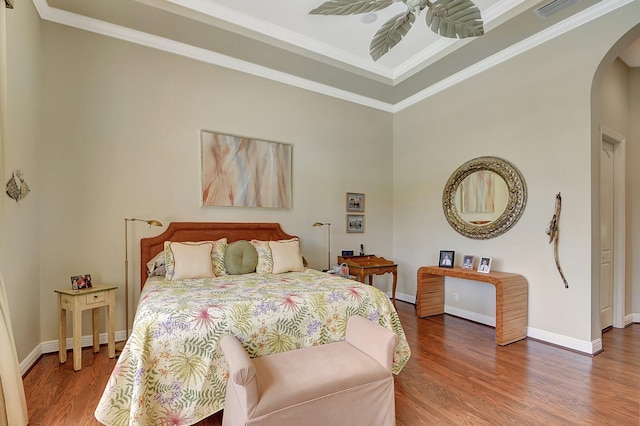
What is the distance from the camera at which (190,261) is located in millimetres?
3162

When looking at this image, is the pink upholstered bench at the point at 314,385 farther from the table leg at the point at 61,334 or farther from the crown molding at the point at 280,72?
the crown molding at the point at 280,72

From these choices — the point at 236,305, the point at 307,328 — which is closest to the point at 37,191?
the point at 236,305

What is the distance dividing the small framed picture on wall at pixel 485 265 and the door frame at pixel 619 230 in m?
1.68

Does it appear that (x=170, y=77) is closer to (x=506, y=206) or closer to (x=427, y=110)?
(x=427, y=110)

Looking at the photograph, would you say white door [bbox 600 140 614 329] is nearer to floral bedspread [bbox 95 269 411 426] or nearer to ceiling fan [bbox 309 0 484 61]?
ceiling fan [bbox 309 0 484 61]

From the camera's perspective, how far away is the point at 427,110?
196 inches

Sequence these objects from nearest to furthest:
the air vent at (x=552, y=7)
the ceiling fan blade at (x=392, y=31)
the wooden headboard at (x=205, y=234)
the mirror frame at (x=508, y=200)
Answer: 1. the ceiling fan blade at (x=392, y=31)
2. the air vent at (x=552, y=7)
3. the wooden headboard at (x=205, y=234)
4. the mirror frame at (x=508, y=200)

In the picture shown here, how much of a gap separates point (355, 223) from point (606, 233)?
10.6 feet

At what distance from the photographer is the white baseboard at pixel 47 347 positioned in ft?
8.77

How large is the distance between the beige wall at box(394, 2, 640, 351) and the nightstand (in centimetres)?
414

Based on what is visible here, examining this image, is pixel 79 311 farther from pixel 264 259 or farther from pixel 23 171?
pixel 264 259

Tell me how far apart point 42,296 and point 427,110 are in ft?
17.8

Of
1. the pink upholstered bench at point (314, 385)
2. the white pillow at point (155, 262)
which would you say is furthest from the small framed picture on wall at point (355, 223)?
the pink upholstered bench at point (314, 385)

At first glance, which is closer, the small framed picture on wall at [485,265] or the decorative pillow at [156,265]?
the decorative pillow at [156,265]
